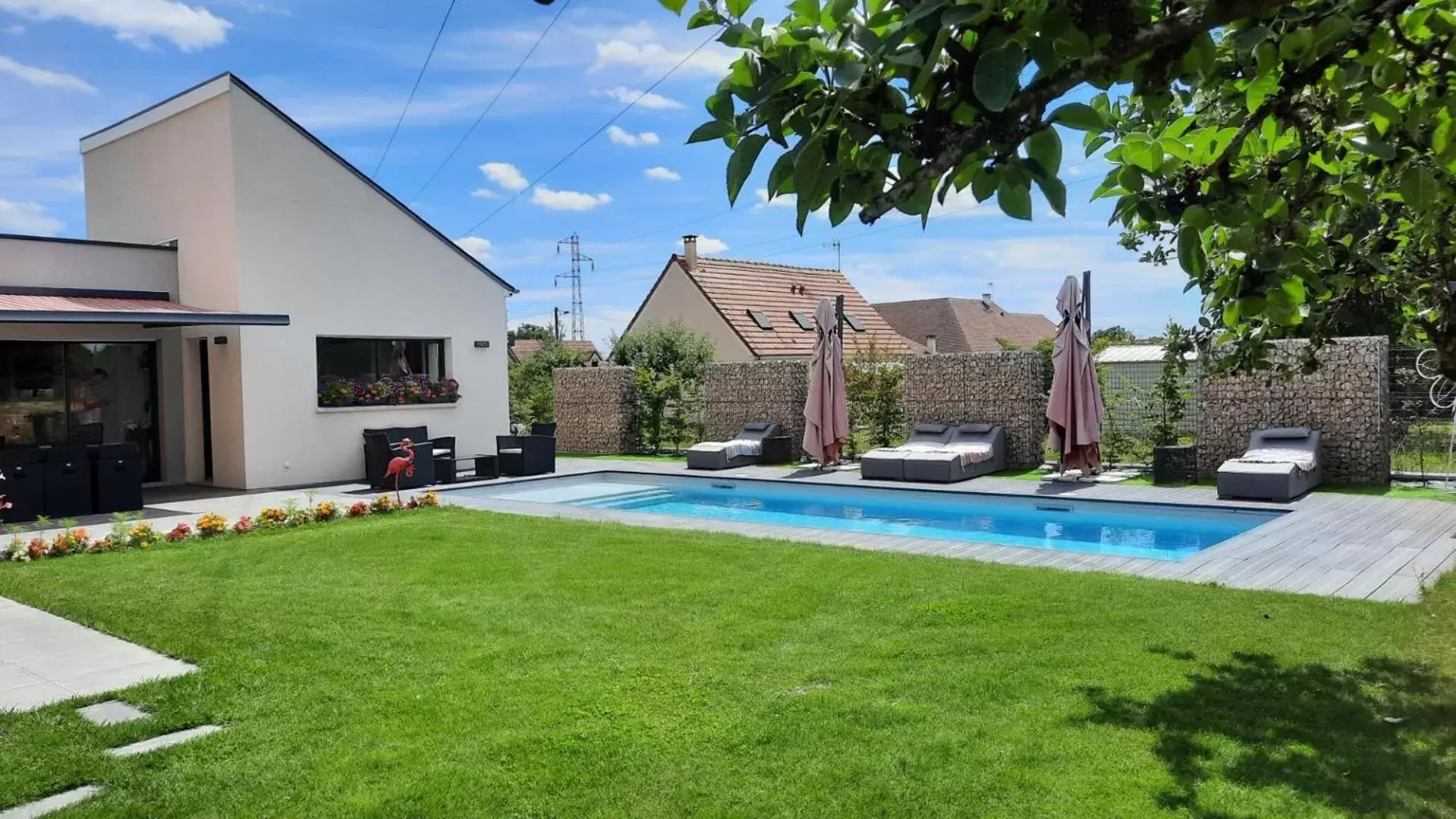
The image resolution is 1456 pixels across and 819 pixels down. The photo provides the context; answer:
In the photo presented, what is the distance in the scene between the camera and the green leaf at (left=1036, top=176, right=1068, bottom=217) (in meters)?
1.71

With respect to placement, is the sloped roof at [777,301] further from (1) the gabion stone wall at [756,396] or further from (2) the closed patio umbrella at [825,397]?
(2) the closed patio umbrella at [825,397]

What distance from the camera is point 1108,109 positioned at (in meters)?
3.12

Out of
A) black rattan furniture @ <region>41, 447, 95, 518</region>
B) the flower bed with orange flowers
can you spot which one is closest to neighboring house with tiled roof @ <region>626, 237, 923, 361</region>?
the flower bed with orange flowers

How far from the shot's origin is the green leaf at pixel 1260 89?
2.32 metres

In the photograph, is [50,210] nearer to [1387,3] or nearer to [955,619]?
[955,619]

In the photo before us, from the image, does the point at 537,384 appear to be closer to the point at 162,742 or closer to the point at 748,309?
the point at 748,309

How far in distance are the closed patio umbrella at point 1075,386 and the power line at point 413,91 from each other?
30.1 feet

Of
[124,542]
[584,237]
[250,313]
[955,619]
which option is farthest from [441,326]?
[584,237]

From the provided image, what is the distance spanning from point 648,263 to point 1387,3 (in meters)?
30.9

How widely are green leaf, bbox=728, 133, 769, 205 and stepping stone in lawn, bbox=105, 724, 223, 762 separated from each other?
3964 mm

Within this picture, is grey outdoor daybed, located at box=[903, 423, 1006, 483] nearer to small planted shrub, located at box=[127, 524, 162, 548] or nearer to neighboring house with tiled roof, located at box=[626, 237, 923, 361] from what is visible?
small planted shrub, located at box=[127, 524, 162, 548]

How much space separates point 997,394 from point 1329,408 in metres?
4.69

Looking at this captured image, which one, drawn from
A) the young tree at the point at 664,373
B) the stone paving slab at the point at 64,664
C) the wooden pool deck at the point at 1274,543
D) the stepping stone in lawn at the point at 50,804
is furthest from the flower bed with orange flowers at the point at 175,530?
the young tree at the point at 664,373

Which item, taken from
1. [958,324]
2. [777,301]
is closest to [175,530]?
[777,301]
